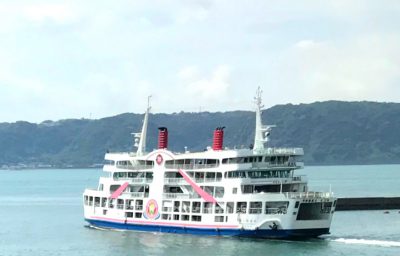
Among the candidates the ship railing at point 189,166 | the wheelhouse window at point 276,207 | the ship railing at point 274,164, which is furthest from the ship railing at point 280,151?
the wheelhouse window at point 276,207

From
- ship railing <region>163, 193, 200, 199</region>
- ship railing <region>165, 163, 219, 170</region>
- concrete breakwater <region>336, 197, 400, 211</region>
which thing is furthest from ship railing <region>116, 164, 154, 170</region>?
concrete breakwater <region>336, 197, 400, 211</region>

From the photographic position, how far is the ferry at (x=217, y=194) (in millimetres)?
56000

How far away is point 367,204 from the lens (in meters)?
91.8

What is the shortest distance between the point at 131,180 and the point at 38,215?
33208 mm

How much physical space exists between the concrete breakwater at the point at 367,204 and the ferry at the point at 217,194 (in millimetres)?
31461

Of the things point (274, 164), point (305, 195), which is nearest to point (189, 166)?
point (274, 164)

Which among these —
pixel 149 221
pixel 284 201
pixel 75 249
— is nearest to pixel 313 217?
pixel 284 201

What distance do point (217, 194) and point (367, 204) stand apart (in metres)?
36.1

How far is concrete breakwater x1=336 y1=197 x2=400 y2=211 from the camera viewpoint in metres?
91.2

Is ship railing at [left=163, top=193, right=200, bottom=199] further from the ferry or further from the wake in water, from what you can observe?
the wake in water

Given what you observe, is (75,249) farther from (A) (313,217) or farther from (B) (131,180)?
(A) (313,217)

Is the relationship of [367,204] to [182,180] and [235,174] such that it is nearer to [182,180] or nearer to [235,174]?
[182,180]

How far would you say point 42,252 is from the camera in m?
60.0

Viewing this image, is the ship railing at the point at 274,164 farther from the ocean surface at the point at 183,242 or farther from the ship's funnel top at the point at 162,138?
the ship's funnel top at the point at 162,138
